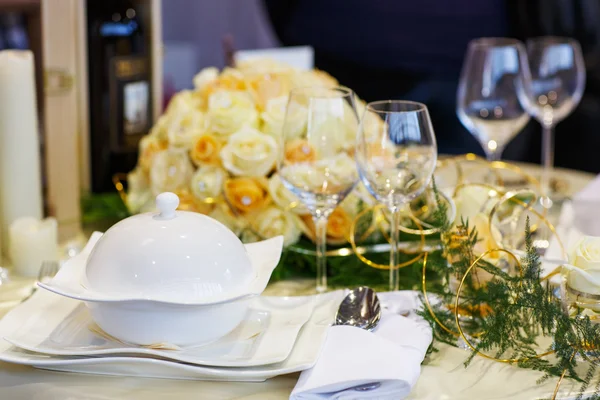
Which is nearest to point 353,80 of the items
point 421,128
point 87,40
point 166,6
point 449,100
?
point 449,100

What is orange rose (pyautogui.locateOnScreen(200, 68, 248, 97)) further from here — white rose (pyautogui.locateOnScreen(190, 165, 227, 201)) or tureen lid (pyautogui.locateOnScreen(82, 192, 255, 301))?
tureen lid (pyautogui.locateOnScreen(82, 192, 255, 301))

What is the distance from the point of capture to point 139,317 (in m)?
0.81

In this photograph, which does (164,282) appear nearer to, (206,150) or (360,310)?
(360,310)

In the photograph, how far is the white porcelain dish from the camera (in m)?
0.81

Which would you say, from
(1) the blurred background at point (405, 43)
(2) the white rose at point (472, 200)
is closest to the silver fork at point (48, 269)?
(2) the white rose at point (472, 200)

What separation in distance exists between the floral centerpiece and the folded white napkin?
386 millimetres

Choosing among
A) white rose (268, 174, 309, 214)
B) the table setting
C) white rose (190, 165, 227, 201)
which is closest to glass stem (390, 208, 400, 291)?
the table setting

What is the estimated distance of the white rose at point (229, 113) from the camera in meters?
1.28

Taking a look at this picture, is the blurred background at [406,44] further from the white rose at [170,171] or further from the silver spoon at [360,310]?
the silver spoon at [360,310]

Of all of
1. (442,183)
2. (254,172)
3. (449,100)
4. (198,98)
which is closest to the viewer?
(254,172)

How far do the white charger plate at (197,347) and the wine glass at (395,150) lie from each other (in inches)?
6.8

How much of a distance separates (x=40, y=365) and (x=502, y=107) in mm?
990

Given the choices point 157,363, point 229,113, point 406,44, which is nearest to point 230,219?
point 229,113

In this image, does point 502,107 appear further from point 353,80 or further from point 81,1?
point 353,80
